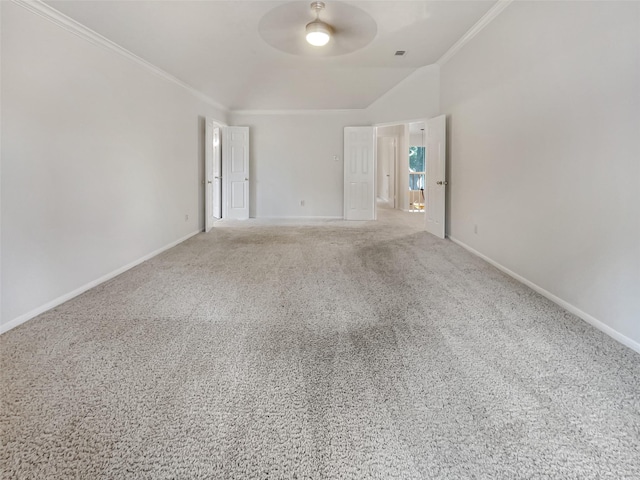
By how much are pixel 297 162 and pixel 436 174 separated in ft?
11.3

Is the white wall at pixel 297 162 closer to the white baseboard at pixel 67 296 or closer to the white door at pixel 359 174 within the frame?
the white door at pixel 359 174

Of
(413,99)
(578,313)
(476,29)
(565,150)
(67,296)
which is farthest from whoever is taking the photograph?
(413,99)

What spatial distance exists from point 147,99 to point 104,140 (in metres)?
1.09

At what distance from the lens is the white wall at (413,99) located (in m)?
5.50

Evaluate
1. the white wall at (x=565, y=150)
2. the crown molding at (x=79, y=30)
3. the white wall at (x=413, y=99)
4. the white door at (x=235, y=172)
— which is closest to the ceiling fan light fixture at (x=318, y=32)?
the white wall at (x=565, y=150)

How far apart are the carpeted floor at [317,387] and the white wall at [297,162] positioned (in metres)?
5.07

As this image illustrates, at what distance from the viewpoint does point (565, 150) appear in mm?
2531

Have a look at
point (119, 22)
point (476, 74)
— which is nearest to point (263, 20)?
point (119, 22)

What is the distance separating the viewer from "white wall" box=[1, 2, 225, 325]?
2.34m

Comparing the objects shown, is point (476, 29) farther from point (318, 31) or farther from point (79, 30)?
point (79, 30)

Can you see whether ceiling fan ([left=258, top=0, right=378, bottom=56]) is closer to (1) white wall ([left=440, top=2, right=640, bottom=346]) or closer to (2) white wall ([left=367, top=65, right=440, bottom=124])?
(1) white wall ([left=440, top=2, right=640, bottom=346])

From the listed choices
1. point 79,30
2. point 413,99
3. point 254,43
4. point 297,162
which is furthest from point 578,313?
point 297,162

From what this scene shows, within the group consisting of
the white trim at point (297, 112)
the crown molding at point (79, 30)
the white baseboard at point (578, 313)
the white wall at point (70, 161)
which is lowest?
the white baseboard at point (578, 313)

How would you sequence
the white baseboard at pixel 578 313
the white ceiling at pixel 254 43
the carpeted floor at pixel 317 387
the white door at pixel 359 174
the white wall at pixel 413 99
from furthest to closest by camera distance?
the white door at pixel 359 174, the white wall at pixel 413 99, the white ceiling at pixel 254 43, the white baseboard at pixel 578 313, the carpeted floor at pixel 317 387
